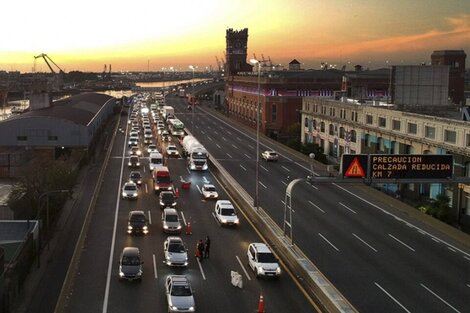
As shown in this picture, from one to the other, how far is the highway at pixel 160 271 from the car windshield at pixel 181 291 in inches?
29.8

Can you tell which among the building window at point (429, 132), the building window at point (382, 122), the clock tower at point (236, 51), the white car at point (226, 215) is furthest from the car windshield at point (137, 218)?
the clock tower at point (236, 51)

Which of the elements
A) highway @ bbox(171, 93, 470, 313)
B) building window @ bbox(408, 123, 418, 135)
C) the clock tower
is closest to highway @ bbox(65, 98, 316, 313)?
highway @ bbox(171, 93, 470, 313)

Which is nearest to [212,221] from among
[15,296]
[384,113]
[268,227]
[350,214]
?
[268,227]

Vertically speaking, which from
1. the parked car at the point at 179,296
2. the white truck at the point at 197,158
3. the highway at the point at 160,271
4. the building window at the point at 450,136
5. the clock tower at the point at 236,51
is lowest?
the highway at the point at 160,271

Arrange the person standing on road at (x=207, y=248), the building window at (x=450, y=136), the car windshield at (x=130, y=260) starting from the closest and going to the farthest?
the car windshield at (x=130, y=260), the person standing on road at (x=207, y=248), the building window at (x=450, y=136)

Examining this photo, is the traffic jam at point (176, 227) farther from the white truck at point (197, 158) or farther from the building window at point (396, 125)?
the building window at point (396, 125)

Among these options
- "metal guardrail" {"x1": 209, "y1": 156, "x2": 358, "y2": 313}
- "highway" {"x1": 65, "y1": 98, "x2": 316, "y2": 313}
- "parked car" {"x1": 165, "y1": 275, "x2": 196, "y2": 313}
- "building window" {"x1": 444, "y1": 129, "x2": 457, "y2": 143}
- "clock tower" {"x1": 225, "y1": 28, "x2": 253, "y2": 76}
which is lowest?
"highway" {"x1": 65, "y1": 98, "x2": 316, "y2": 313}

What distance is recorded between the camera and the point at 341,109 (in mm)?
73625

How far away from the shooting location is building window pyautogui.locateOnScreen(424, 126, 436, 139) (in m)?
51.7

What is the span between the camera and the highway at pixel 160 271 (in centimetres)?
2384

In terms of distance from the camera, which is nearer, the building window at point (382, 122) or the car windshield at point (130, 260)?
the car windshield at point (130, 260)

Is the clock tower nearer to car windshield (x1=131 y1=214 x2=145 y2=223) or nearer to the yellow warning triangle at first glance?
car windshield (x1=131 y1=214 x2=145 y2=223)

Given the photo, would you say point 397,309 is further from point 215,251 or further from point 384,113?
point 384,113

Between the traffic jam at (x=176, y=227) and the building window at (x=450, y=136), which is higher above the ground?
the building window at (x=450, y=136)
